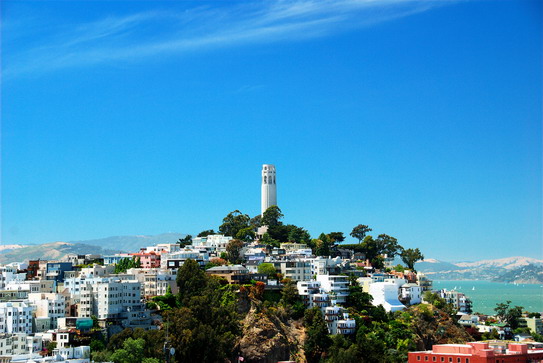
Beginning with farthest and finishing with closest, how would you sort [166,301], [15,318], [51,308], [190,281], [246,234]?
[246,234]
[166,301]
[190,281]
[51,308]
[15,318]

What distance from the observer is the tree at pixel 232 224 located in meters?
75.8

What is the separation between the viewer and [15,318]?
46.8 metres

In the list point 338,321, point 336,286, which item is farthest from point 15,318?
point 336,286

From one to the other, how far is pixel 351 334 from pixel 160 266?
1772cm

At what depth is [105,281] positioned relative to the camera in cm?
5147

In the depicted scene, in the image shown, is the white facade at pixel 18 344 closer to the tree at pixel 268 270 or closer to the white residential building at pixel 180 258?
the white residential building at pixel 180 258

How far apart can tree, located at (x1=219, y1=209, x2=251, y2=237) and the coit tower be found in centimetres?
423

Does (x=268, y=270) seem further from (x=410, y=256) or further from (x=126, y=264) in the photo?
(x=410, y=256)

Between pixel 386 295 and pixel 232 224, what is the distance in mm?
21023

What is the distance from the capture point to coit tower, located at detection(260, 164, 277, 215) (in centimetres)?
8119

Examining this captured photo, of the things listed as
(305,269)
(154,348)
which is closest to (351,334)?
(305,269)

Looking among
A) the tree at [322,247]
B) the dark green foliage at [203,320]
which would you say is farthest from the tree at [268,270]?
the tree at [322,247]

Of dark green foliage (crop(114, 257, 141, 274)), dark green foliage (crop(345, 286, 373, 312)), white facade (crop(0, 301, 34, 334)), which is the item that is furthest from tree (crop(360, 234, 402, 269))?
white facade (crop(0, 301, 34, 334))

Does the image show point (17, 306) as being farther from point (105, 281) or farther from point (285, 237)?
point (285, 237)
